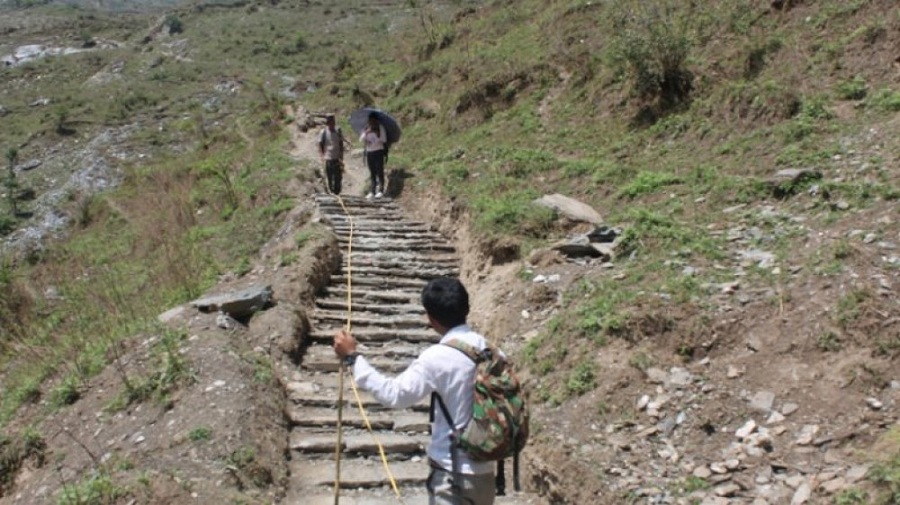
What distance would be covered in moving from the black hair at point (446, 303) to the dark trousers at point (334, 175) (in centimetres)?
1055

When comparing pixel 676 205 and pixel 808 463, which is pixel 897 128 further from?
pixel 808 463

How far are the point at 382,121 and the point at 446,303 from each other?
10486 millimetres

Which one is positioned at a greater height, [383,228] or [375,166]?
[375,166]

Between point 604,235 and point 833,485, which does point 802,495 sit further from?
point 604,235

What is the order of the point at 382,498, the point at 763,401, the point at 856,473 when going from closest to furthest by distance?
the point at 856,473, the point at 763,401, the point at 382,498

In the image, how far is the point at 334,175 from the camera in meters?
13.9

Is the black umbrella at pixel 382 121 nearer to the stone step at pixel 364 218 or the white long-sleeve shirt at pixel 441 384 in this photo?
the stone step at pixel 364 218

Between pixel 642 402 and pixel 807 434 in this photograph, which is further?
pixel 642 402

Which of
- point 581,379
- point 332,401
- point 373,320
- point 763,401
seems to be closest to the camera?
point 763,401

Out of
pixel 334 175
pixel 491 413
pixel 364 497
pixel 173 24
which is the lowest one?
pixel 364 497

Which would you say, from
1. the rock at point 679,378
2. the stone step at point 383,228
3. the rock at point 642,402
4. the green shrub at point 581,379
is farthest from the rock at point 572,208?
the rock at point 642,402

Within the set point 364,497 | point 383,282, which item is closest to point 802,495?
point 364,497

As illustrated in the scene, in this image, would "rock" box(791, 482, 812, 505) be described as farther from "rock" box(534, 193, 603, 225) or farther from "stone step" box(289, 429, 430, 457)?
"rock" box(534, 193, 603, 225)

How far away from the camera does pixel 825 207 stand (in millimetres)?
6531
